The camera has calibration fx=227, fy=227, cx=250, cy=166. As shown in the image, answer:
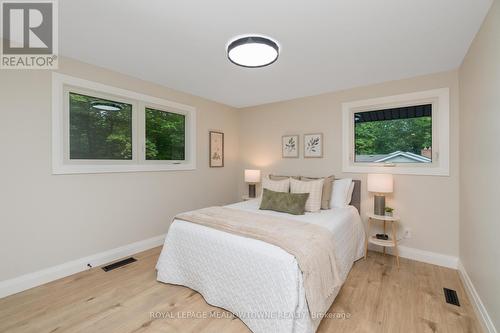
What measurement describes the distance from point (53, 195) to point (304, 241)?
2.58 meters

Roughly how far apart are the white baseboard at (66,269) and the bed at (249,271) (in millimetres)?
895

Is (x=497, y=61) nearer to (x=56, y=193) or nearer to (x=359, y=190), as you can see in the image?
(x=359, y=190)

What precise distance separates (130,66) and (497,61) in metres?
3.32

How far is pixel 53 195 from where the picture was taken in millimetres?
2379

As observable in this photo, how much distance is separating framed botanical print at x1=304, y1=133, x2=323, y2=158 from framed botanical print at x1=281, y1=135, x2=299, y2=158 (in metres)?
0.16

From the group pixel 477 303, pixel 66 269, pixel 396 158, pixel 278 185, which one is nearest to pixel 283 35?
pixel 278 185

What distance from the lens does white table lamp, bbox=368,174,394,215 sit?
2791mm

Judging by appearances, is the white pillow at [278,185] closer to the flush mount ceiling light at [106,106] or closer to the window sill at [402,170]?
the window sill at [402,170]

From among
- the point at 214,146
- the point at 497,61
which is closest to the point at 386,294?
the point at 497,61

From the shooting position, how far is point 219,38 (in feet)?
6.72

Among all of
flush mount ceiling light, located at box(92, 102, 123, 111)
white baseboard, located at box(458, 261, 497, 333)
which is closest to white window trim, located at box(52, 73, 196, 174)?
flush mount ceiling light, located at box(92, 102, 123, 111)

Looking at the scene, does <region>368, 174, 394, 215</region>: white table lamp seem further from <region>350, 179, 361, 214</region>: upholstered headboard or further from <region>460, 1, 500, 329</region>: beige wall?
<region>460, 1, 500, 329</region>: beige wall

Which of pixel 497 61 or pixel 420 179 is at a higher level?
pixel 497 61

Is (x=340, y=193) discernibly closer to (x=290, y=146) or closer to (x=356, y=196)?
(x=356, y=196)
